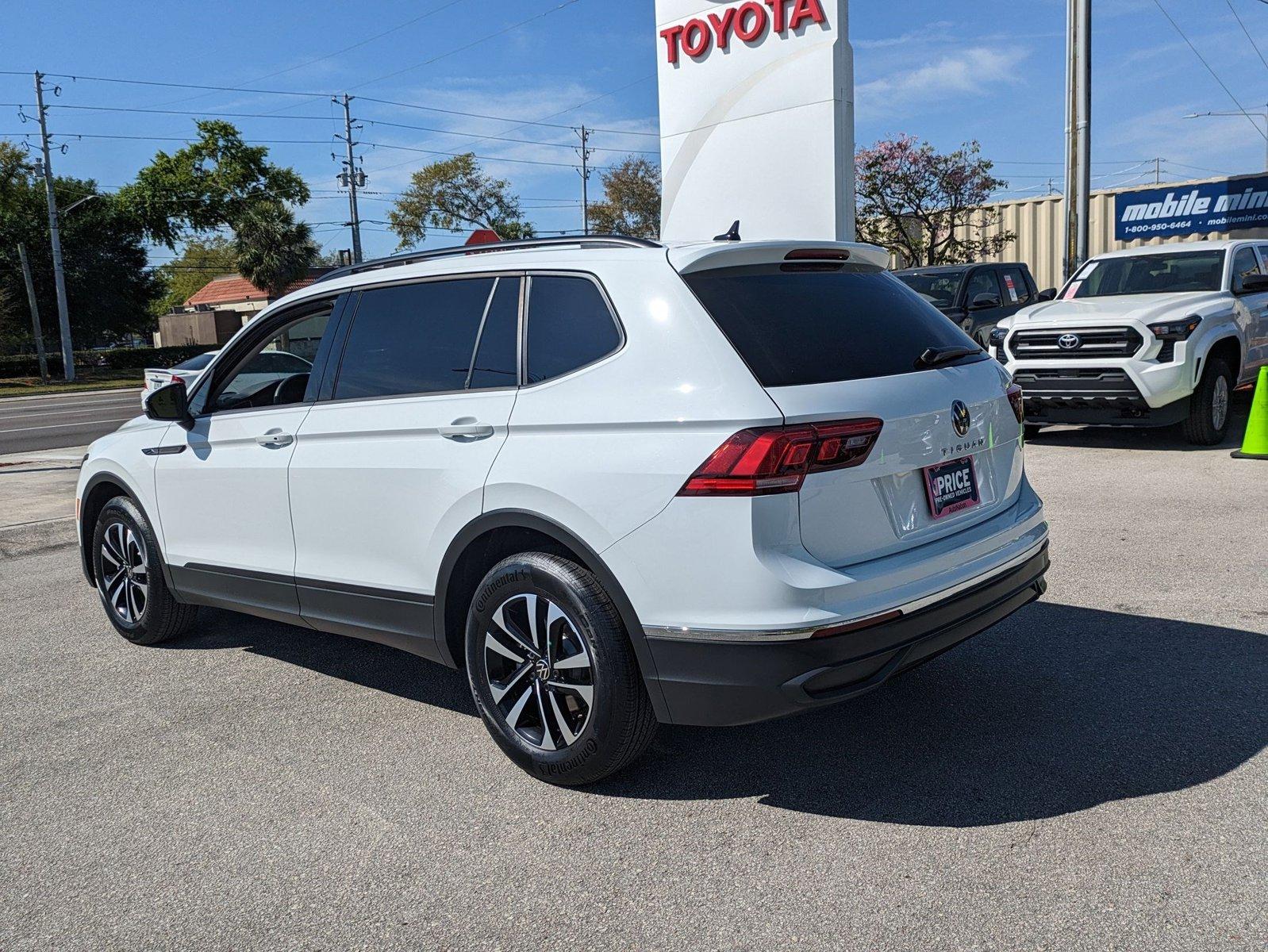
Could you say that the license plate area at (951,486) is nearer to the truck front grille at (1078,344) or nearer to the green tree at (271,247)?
the truck front grille at (1078,344)

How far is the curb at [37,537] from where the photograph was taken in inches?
328

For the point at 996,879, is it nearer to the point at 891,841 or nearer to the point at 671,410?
the point at 891,841

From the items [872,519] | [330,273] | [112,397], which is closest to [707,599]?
[872,519]

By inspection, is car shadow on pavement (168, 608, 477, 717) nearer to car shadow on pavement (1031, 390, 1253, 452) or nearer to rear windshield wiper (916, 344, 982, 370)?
rear windshield wiper (916, 344, 982, 370)

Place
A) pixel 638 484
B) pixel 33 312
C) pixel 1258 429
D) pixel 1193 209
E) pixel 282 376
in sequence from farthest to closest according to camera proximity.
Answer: pixel 33 312, pixel 1193 209, pixel 1258 429, pixel 282 376, pixel 638 484

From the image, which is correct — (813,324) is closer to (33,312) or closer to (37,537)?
(37,537)

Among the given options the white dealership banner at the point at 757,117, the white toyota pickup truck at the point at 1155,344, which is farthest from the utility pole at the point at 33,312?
the white toyota pickup truck at the point at 1155,344

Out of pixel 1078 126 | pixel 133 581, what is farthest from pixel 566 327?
pixel 1078 126

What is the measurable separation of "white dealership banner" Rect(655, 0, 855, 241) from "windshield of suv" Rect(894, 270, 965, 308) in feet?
8.58

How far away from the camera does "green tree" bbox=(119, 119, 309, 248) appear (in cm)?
6078

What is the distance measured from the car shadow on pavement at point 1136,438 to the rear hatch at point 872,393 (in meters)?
7.81

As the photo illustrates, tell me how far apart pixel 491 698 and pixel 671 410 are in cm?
128

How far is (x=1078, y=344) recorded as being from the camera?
1027 centimetres

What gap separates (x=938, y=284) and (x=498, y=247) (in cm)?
1191
